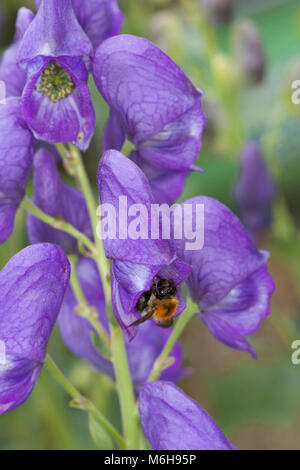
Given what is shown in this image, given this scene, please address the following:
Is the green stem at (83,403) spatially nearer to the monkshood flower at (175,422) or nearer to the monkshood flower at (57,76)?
the monkshood flower at (175,422)

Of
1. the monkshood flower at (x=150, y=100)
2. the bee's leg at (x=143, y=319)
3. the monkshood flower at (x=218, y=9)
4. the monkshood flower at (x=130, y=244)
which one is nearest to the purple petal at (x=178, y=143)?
the monkshood flower at (x=150, y=100)

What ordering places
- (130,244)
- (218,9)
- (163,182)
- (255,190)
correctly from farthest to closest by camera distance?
(218,9), (255,190), (163,182), (130,244)

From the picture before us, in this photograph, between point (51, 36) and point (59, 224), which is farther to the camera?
point (59, 224)

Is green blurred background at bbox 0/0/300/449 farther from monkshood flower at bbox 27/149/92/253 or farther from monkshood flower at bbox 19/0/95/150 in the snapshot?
monkshood flower at bbox 19/0/95/150

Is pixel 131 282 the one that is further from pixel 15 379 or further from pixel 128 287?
pixel 15 379

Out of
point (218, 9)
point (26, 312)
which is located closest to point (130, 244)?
point (26, 312)
